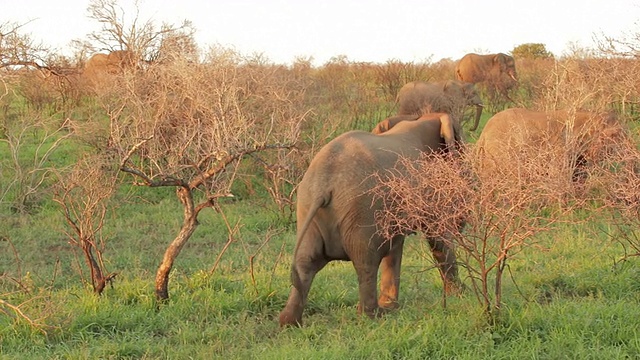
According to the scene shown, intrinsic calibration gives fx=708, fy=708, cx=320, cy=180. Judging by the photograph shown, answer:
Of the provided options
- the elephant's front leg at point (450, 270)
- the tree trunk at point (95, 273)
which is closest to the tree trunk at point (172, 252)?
the tree trunk at point (95, 273)

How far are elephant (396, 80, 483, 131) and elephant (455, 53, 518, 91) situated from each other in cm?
348

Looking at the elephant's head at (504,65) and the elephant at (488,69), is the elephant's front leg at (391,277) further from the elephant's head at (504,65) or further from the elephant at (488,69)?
the elephant's head at (504,65)

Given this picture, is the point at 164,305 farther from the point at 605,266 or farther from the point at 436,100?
the point at 436,100

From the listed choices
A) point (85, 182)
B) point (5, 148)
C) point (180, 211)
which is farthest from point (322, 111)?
point (85, 182)

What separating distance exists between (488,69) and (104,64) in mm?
11105

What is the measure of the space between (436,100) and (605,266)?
1007 centimetres

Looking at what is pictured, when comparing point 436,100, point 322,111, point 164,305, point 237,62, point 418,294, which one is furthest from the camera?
point 436,100

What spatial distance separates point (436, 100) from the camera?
16.0 m

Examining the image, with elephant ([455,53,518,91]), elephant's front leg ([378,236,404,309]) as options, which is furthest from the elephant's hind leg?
elephant ([455,53,518,91])

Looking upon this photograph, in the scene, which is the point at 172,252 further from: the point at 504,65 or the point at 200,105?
the point at 504,65

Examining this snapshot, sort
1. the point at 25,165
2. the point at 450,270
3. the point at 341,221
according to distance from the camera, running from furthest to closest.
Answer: the point at 25,165
the point at 450,270
the point at 341,221

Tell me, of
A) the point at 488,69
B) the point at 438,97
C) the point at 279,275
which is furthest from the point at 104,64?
the point at 279,275

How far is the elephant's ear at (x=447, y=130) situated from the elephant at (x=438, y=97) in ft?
30.0

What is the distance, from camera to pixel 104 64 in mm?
17109
